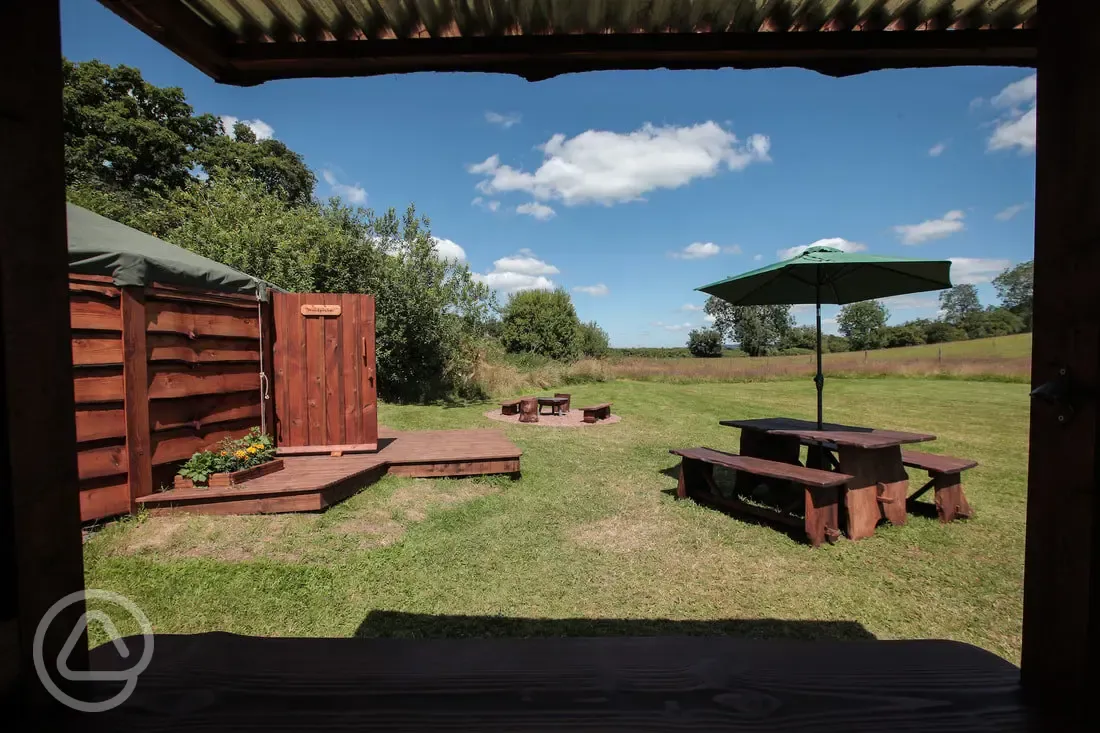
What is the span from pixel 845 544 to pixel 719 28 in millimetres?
4109

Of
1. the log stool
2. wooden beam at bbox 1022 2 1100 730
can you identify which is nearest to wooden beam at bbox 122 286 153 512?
wooden beam at bbox 1022 2 1100 730

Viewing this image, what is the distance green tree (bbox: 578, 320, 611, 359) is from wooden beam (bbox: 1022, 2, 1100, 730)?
2861 centimetres

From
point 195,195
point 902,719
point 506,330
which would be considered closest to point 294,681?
Result: point 902,719

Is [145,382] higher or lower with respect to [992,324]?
lower

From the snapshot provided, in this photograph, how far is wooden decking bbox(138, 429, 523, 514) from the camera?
4.26 meters

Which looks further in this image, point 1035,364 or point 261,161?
point 261,161

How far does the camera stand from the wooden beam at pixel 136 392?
4164 millimetres

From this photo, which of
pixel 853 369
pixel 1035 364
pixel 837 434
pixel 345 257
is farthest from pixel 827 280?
pixel 853 369

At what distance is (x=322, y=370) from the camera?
5984 mm

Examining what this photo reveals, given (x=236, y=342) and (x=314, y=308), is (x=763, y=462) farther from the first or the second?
(x=236, y=342)

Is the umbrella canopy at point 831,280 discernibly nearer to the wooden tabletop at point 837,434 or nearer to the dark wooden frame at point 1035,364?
the wooden tabletop at point 837,434

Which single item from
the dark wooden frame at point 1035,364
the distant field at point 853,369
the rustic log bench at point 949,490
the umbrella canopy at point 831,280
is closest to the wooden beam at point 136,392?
the dark wooden frame at point 1035,364

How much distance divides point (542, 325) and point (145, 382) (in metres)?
25.5

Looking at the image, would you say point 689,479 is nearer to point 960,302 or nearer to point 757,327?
point 757,327
